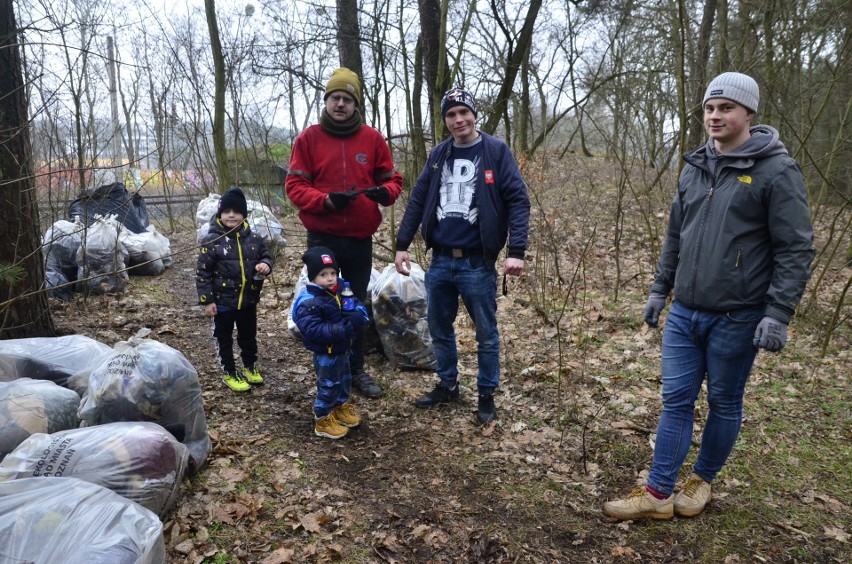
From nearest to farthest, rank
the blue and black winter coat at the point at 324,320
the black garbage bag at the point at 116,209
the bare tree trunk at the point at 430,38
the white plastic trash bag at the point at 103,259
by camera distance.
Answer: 1. the blue and black winter coat at the point at 324,320
2. the white plastic trash bag at the point at 103,259
3. the bare tree trunk at the point at 430,38
4. the black garbage bag at the point at 116,209

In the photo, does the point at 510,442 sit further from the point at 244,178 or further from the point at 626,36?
the point at 626,36

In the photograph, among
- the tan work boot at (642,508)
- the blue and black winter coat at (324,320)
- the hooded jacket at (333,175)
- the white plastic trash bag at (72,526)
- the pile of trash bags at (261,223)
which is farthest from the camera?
the pile of trash bags at (261,223)

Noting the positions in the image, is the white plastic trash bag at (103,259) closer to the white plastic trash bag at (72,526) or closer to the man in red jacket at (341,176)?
the man in red jacket at (341,176)

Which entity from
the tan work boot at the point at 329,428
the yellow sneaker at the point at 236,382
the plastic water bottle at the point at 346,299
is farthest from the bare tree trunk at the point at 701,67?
the yellow sneaker at the point at 236,382

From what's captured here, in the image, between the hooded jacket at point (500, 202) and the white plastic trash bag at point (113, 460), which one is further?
the hooded jacket at point (500, 202)

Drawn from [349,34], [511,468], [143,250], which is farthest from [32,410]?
[349,34]

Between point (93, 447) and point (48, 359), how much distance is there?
3.91ft

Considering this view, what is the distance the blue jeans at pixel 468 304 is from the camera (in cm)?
345

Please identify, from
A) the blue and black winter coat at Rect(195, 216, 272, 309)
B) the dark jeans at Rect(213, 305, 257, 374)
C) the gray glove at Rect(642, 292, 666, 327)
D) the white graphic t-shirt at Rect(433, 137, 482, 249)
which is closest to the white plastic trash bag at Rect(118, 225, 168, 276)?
the dark jeans at Rect(213, 305, 257, 374)

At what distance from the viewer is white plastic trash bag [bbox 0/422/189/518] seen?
2.18 m

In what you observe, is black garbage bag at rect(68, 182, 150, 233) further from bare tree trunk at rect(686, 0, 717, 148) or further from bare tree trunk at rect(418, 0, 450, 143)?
bare tree trunk at rect(686, 0, 717, 148)

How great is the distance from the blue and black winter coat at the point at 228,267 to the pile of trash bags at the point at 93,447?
2.51 ft

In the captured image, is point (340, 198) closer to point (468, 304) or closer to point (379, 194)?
point (379, 194)

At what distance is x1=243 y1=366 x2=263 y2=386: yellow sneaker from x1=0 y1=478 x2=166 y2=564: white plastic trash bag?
82.6 inches
